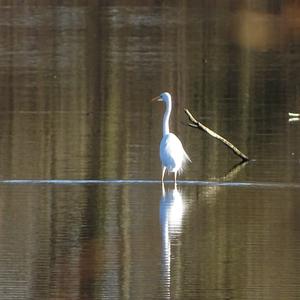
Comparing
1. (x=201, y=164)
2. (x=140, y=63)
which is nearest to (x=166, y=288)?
(x=201, y=164)

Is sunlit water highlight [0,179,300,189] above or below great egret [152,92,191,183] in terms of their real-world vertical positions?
below

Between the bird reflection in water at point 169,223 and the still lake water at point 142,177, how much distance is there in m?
0.02

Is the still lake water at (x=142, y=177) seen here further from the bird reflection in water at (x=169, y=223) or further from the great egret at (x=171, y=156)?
the great egret at (x=171, y=156)

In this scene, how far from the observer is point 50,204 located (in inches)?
607

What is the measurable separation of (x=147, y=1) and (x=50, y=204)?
166 feet

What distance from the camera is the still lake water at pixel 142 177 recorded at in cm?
1188

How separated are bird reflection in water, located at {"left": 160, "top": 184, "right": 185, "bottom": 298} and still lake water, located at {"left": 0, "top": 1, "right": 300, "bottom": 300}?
23 mm

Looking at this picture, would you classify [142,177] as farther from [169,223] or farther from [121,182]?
[169,223]

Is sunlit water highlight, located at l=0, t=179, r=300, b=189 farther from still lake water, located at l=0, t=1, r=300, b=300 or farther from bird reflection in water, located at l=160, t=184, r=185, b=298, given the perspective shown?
bird reflection in water, located at l=160, t=184, r=185, b=298

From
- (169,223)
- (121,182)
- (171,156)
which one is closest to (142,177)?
(171,156)

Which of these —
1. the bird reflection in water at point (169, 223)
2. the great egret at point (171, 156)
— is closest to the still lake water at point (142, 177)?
the bird reflection in water at point (169, 223)

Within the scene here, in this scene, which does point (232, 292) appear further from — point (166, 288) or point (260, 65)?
point (260, 65)

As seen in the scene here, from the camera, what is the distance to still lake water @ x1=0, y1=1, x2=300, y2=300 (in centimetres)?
1188

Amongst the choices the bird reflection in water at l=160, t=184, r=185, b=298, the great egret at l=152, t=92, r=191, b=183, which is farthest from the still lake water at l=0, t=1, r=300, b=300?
the great egret at l=152, t=92, r=191, b=183
